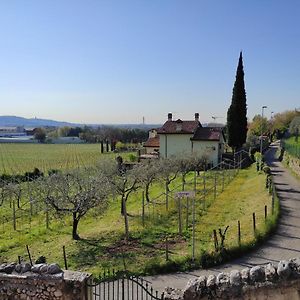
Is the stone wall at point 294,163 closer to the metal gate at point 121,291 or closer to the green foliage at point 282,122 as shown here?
the metal gate at point 121,291

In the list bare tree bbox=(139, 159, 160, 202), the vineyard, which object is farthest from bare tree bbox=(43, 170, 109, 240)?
bare tree bbox=(139, 159, 160, 202)

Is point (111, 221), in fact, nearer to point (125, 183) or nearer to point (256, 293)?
point (125, 183)

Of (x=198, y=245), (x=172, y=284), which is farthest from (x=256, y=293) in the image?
(x=198, y=245)

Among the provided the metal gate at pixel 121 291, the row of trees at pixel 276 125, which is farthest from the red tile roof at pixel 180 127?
the row of trees at pixel 276 125

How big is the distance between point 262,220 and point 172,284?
8.18 metres

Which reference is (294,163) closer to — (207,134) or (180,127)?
(207,134)

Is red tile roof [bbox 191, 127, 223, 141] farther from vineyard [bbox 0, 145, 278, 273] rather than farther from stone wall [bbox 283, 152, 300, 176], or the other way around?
vineyard [bbox 0, 145, 278, 273]

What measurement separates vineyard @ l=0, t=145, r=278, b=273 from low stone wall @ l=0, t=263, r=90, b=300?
5.74m

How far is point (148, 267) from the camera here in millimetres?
13891

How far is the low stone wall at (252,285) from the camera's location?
795cm

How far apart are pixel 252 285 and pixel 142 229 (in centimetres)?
1204

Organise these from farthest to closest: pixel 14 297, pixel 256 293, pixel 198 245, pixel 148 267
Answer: pixel 198 245, pixel 148 267, pixel 14 297, pixel 256 293

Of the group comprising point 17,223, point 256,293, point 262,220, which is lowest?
point 17,223

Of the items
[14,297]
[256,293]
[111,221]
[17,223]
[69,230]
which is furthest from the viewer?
[17,223]
